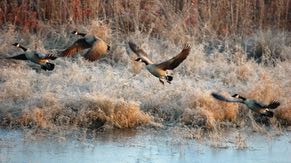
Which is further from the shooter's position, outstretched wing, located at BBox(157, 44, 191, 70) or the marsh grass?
the marsh grass

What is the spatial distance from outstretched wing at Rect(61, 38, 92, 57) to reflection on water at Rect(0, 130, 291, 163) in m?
1.18

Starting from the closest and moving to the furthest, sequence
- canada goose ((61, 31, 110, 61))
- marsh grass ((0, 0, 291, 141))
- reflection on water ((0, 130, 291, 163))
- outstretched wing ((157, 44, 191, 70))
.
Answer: outstretched wing ((157, 44, 191, 70)) → reflection on water ((0, 130, 291, 163)) → canada goose ((61, 31, 110, 61)) → marsh grass ((0, 0, 291, 141))

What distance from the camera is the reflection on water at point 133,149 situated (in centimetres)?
1029

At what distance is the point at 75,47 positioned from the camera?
10.8 metres

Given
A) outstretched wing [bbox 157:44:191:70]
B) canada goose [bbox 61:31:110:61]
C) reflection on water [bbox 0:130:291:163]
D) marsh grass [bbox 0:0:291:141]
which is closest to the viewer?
outstretched wing [bbox 157:44:191:70]

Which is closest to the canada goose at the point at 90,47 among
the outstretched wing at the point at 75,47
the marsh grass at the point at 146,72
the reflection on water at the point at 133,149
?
the outstretched wing at the point at 75,47

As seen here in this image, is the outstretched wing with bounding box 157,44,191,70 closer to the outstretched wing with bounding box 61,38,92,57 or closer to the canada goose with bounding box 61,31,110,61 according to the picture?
the canada goose with bounding box 61,31,110,61

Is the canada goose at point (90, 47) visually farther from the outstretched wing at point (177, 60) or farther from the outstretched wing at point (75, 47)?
the outstretched wing at point (177, 60)

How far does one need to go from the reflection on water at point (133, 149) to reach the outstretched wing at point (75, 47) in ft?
3.86

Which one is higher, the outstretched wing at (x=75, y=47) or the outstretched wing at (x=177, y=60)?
the outstretched wing at (x=75, y=47)

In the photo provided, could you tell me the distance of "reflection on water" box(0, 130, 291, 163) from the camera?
10.3 meters

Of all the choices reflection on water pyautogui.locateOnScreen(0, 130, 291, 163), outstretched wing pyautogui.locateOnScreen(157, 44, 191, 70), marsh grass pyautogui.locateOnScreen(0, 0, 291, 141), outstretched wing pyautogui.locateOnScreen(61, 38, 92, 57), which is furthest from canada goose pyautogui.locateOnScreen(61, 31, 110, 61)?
marsh grass pyautogui.locateOnScreen(0, 0, 291, 141)

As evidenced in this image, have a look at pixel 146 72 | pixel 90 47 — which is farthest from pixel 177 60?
pixel 146 72

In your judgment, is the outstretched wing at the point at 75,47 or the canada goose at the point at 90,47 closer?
the canada goose at the point at 90,47
